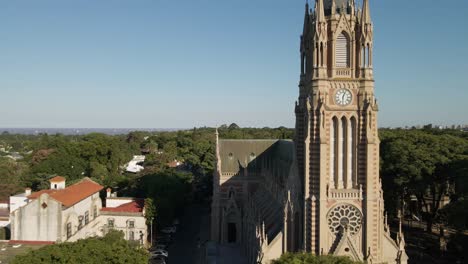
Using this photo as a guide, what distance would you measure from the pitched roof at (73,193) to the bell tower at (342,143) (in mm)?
26854

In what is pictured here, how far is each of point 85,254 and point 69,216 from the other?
1739 cm

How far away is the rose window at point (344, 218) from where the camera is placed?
1236 inches

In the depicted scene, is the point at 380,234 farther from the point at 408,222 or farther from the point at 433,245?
the point at 408,222

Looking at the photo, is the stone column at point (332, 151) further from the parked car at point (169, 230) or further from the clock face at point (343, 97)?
the parked car at point (169, 230)

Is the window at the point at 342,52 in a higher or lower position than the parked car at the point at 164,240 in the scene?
higher

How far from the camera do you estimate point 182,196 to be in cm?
6094

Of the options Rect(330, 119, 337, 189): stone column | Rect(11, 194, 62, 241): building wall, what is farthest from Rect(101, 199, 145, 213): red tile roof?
Rect(330, 119, 337, 189): stone column

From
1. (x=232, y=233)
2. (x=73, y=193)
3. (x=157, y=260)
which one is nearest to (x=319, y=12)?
(x=232, y=233)

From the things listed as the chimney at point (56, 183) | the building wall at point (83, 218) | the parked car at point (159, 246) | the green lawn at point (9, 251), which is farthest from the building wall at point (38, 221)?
the chimney at point (56, 183)

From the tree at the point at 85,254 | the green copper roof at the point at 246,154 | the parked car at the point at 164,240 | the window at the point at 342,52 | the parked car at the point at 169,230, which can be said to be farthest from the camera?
the parked car at the point at 169,230

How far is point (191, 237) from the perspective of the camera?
53531 millimetres

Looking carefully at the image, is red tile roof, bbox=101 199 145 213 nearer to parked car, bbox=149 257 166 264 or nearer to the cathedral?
parked car, bbox=149 257 166 264

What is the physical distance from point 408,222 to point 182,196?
3340cm

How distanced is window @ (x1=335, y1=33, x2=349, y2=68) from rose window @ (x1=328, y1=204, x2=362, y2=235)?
11083 millimetres
